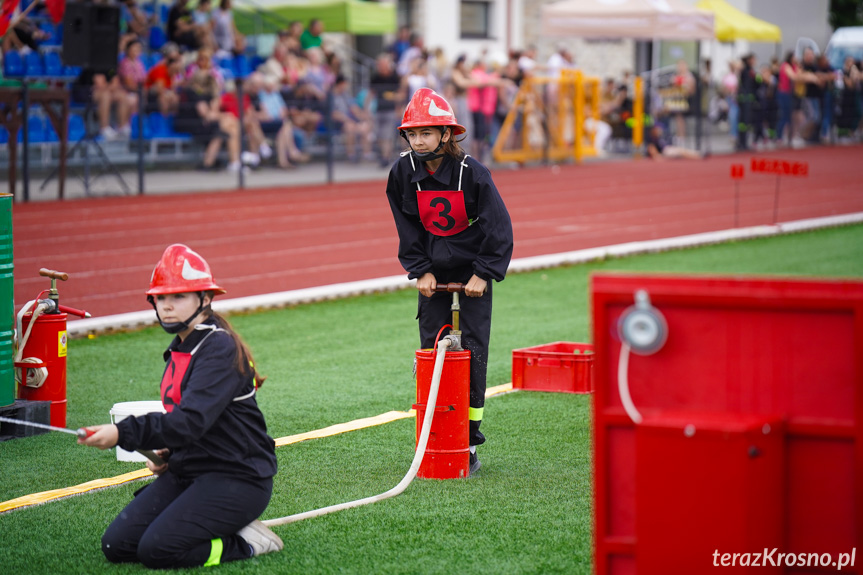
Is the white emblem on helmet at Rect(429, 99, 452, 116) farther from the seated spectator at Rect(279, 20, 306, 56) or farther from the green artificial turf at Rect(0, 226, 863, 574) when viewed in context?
the seated spectator at Rect(279, 20, 306, 56)

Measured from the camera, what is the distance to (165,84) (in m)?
20.5

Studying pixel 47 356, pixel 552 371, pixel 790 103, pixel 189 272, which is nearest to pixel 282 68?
pixel 790 103

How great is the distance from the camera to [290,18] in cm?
2817

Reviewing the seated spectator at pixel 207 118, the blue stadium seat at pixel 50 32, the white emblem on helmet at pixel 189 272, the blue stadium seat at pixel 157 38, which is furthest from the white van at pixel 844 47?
the white emblem on helmet at pixel 189 272

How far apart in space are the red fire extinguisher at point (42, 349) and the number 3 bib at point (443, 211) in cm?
202

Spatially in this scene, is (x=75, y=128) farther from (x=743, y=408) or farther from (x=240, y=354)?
(x=743, y=408)

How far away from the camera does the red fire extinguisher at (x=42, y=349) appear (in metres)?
6.48

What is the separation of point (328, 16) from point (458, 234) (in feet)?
73.2

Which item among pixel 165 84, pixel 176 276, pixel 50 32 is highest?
pixel 50 32

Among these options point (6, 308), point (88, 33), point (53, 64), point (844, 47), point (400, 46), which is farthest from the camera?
point (844, 47)

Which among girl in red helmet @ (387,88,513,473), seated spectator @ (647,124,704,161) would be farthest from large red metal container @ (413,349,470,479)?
seated spectator @ (647,124,704,161)

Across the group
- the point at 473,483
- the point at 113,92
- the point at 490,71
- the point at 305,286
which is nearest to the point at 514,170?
the point at 490,71

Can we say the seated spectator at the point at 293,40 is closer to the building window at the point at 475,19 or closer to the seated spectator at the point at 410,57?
the seated spectator at the point at 410,57

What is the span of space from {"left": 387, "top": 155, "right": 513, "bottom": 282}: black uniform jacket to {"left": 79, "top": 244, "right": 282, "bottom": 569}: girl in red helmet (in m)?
1.41
